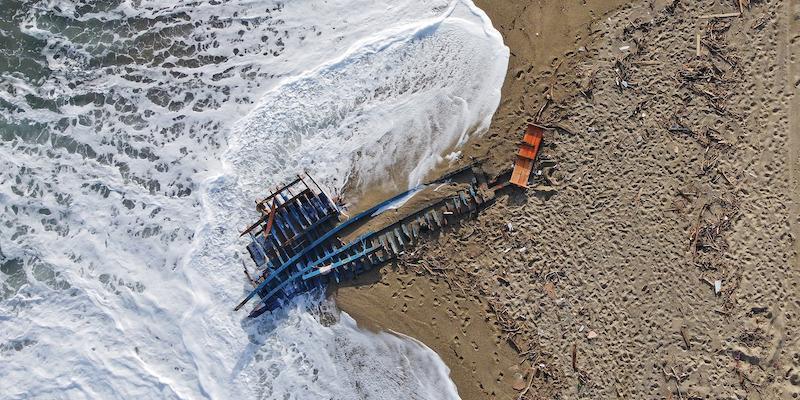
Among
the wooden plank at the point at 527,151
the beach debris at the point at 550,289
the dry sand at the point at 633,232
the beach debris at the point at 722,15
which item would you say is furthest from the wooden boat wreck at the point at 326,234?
the beach debris at the point at 722,15

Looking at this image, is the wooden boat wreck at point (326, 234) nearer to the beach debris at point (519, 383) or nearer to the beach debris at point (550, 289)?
the beach debris at point (550, 289)

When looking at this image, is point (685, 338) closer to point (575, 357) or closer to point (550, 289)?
point (575, 357)

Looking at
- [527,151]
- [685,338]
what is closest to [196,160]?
[527,151]

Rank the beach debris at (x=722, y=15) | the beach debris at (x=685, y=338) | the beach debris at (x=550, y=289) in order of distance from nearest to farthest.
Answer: the beach debris at (x=685, y=338) < the beach debris at (x=550, y=289) < the beach debris at (x=722, y=15)

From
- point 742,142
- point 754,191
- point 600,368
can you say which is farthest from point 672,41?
point 600,368

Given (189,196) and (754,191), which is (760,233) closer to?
(754,191)

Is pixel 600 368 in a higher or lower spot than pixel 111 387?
lower
